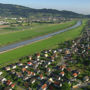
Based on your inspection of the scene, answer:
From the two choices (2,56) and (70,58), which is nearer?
(70,58)

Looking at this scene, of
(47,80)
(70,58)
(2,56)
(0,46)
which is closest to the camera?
(47,80)

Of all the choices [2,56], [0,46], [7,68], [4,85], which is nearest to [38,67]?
[7,68]

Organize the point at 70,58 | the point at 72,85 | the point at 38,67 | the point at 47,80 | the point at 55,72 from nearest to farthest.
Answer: the point at 72,85, the point at 47,80, the point at 55,72, the point at 38,67, the point at 70,58

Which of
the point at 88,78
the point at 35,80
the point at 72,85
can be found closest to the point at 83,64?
the point at 88,78

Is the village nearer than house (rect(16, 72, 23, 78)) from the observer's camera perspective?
Yes

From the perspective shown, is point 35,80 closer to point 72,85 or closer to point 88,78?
point 72,85

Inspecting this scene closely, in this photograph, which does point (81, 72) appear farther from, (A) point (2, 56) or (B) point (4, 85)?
(A) point (2, 56)

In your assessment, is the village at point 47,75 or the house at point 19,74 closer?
the village at point 47,75

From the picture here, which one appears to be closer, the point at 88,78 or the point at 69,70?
the point at 88,78

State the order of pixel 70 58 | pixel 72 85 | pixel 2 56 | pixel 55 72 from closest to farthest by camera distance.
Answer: pixel 72 85
pixel 55 72
pixel 70 58
pixel 2 56
